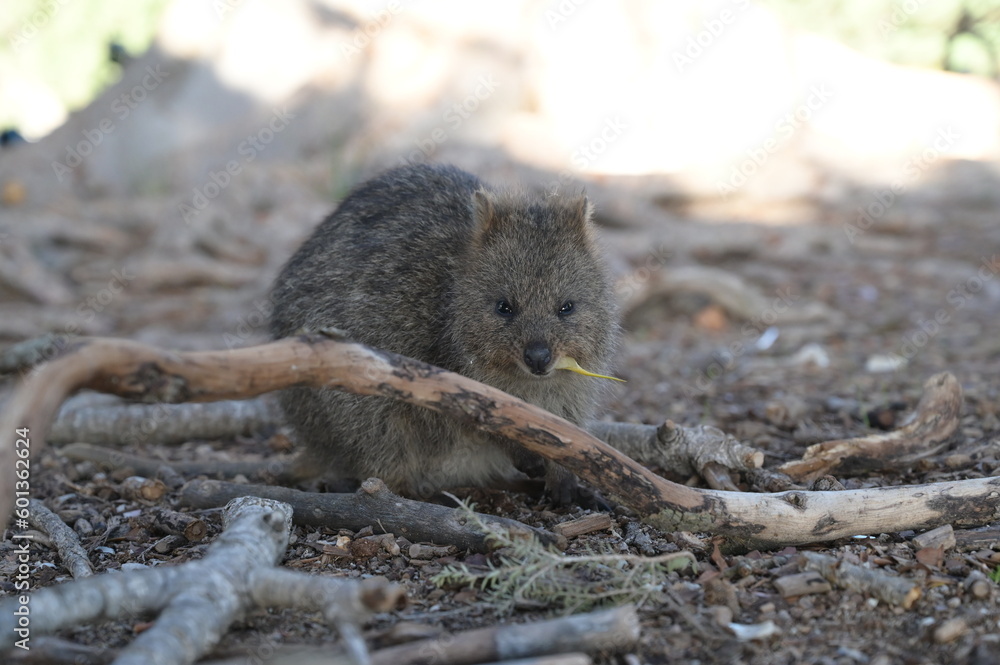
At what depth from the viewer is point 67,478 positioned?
201 inches

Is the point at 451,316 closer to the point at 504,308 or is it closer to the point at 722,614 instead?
the point at 504,308

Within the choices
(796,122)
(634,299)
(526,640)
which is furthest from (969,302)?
(526,640)

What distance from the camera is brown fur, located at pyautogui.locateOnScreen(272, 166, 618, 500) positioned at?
4.49 m

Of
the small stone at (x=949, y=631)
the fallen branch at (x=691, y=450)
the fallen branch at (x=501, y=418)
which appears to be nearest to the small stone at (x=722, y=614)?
the fallen branch at (x=501, y=418)

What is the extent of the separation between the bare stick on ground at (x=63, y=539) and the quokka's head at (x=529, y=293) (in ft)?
6.59

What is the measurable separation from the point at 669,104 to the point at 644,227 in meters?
4.08

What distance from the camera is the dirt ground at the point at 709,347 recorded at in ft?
10.2

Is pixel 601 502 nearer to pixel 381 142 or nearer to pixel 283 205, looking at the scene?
pixel 283 205

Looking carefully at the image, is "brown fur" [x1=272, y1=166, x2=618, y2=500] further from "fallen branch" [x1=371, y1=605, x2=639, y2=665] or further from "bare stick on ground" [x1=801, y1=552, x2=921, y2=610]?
"fallen branch" [x1=371, y1=605, x2=639, y2=665]

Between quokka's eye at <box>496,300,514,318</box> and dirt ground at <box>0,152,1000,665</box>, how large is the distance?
1.02m

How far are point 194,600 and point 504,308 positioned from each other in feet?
7.53

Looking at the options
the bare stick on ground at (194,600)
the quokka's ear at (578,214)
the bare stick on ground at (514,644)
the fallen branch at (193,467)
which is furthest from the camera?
the fallen branch at (193,467)

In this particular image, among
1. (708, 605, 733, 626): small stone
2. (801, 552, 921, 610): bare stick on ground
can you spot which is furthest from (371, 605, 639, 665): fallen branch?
(801, 552, 921, 610): bare stick on ground

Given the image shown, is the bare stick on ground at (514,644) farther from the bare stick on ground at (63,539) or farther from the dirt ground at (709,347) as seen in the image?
the bare stick on ground at (63,539)
